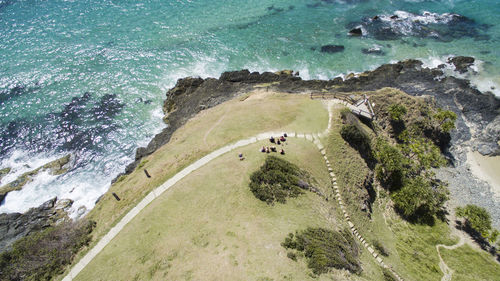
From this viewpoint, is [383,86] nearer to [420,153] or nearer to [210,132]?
[420,153]

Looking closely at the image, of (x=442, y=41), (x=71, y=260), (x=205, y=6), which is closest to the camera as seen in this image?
(x=71, y=260)

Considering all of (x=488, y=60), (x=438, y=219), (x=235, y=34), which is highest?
(x=235, y=34)

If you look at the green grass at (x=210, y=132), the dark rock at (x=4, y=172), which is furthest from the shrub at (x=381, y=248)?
the dark rock at (x=4, y=172)

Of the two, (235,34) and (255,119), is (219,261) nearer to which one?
(255,119)

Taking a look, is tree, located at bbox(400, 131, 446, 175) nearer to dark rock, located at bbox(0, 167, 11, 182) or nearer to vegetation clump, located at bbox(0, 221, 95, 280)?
vegetation clump, located at bbox(0, 221, 95, 280)

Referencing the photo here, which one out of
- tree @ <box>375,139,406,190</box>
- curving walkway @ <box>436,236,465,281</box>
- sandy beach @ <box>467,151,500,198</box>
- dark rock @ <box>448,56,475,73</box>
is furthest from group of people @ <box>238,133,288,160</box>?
dark rock @ <box>448,56,475,73</box>

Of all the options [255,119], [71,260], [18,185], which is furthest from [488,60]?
[18,185]

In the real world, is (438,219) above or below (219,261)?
below
